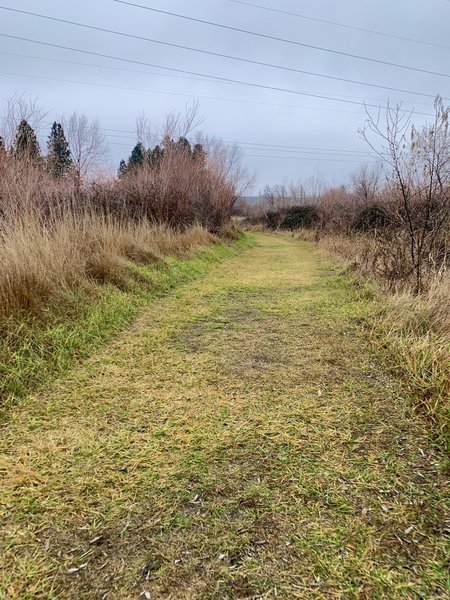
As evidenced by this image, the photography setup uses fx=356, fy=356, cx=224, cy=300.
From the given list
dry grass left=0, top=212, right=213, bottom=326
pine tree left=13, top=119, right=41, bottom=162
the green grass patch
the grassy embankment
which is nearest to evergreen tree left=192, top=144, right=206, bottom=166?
pine tree left=13, top=119, right=41, bottom=162

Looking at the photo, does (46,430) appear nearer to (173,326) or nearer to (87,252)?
(173,326)

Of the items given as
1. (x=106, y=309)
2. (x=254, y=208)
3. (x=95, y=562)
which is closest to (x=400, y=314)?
(x=106, y=309)

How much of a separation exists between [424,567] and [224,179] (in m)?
13.9

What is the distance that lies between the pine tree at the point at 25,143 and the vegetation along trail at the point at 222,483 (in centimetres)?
645

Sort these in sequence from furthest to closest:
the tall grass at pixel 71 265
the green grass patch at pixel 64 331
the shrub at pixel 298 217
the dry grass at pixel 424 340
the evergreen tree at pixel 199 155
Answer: the shrub at pixel 298 217
the evergreen tree at pixel 199 155
the tall grass at pixel 71 265
the green grass patch at pixel 64 331
the dry grass at pixel 424 340

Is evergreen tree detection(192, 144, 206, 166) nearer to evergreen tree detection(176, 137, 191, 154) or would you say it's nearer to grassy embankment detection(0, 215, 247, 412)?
evergreen tree detection(176, 137, 191, 154)

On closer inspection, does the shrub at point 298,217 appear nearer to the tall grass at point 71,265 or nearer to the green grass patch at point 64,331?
the tall grass at point 71,265

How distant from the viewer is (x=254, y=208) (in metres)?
39.8

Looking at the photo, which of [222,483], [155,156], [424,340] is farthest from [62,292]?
[155,156]

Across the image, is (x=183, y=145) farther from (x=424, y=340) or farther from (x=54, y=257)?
(x=424, y=340)

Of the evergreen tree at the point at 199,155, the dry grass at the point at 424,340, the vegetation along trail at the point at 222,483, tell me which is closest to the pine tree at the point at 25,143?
the evergreen tree at the point at 199,155

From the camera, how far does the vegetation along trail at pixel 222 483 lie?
115 cm

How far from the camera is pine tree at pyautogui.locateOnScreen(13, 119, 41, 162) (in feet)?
24.0

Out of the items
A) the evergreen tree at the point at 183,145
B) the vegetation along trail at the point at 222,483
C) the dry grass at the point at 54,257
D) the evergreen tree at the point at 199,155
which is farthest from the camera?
the evergreen tree at the point at 199,155
